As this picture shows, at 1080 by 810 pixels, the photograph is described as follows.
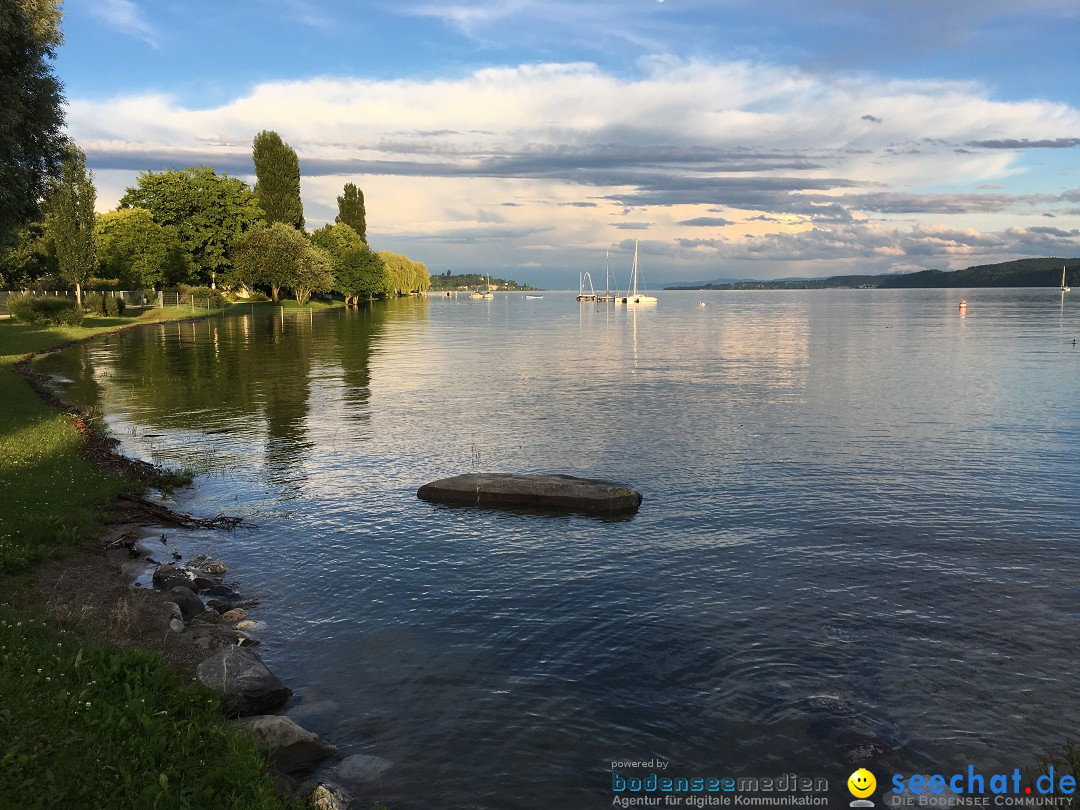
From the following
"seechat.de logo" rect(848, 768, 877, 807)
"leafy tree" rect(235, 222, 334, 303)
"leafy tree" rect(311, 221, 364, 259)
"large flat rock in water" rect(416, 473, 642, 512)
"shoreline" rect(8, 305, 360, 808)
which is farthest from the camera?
"leafy tree" rect(311, 221, 364, 259)

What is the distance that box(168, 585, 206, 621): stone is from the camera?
49.6 feet

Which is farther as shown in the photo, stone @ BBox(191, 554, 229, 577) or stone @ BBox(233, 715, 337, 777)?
stone @ BBox(191, 554, 229, 577)

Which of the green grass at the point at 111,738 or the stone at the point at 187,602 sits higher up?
the green grass at the point at 111,738

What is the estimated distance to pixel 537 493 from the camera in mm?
Answer: 23016

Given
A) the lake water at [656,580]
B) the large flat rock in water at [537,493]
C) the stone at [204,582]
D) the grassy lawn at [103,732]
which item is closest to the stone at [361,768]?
the lake water at [656,580]

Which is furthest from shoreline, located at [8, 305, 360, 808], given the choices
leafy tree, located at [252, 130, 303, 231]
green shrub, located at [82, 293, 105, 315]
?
leafy tree, located at [252, 130, 303, 231]

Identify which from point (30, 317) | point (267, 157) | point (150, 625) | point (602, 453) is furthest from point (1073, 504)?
point (267, 157)

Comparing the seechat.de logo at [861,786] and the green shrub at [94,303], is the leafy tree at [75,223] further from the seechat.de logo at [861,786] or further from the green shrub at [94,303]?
the seechat.de logo at [861,786]

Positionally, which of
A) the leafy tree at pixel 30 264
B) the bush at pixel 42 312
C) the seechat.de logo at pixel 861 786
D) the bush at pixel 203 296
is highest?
the leafy tree at pixel 30 264

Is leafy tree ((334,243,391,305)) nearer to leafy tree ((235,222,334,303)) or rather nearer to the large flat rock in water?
leafy tree ((235,222,334,303))

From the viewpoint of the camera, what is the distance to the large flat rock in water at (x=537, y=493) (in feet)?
74.7

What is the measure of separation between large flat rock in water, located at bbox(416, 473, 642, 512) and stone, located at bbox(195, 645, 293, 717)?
36.4 feet

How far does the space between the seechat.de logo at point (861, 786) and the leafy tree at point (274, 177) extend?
165837 mm

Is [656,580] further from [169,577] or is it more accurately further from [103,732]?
[103,732]
